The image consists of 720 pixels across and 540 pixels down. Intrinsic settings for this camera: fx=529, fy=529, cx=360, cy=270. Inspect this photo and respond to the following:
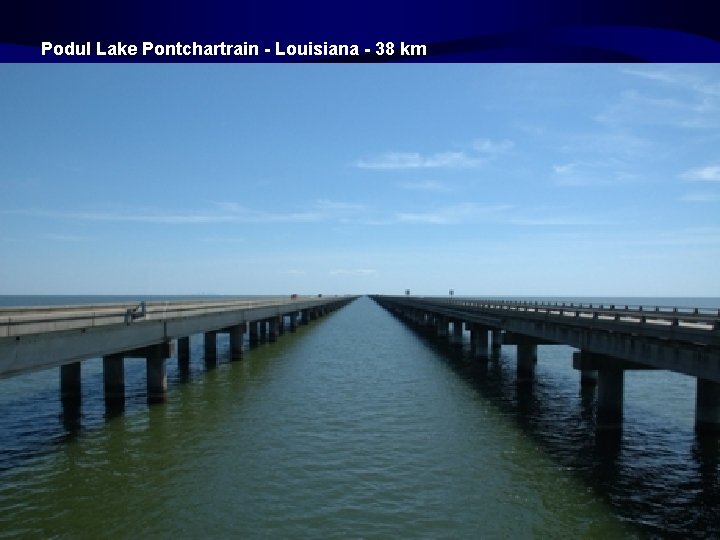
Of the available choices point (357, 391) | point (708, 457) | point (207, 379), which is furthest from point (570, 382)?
point (207, 379)

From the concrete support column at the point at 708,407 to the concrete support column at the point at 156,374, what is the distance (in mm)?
22905

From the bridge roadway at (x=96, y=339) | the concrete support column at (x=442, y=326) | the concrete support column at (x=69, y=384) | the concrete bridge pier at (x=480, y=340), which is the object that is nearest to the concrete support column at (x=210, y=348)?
the bridge roadway at (x=96, y=339)

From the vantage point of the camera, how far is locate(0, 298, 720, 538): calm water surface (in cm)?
1275

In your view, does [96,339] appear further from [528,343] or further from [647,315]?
[528,343]

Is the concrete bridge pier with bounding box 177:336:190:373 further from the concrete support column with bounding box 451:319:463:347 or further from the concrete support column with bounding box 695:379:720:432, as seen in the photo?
the concrete support column with bounding box 695:379:720:432

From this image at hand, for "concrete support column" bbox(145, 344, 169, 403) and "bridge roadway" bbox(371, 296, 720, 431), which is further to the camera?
"concrete support column" bbox(145, 344, 169, 403)

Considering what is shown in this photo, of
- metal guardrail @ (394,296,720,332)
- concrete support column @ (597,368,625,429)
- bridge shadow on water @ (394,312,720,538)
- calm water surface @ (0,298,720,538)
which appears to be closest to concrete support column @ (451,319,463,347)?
metal guardrail @ (394,296,720,332)

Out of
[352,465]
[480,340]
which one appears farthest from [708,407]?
[480,340]

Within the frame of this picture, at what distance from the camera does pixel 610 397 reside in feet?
69.6

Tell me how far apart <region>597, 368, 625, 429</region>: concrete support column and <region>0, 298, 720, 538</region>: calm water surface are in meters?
0.87

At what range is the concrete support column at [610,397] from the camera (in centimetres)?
2095

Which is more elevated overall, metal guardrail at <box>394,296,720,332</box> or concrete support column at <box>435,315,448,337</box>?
metal guardrail at <box>394,296,720,332</box>

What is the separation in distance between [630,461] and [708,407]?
5.14 meters

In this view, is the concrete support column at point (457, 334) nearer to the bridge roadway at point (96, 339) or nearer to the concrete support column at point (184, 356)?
the bridge roadway at point (96, 339)
